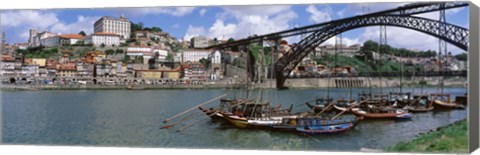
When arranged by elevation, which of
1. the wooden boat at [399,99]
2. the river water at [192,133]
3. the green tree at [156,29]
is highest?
the green tree at [156,29]

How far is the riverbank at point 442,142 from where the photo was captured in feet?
23.9

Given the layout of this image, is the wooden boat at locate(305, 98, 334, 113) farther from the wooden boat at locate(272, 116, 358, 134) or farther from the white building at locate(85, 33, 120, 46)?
the white building at locate(85, 33, 120, 46)

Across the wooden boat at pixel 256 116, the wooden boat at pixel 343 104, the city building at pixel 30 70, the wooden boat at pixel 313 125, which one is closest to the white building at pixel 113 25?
the city building at pixel 30 70

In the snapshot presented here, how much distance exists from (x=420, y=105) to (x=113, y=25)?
6922 millimetres

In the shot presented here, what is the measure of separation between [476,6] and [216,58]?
7.59m

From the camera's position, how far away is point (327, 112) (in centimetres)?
1298

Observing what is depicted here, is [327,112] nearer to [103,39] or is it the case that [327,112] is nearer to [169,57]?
[169,57]

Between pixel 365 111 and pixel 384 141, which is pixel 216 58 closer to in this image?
pixel 365 111

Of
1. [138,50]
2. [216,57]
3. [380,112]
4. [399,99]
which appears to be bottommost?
[380,112]

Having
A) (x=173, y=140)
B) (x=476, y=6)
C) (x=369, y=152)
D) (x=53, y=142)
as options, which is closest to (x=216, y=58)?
(x=173, y=140)

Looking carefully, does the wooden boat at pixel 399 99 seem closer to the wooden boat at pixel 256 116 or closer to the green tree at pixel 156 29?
the wooden boat at pixel 256 116

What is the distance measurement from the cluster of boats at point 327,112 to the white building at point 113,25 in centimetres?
221

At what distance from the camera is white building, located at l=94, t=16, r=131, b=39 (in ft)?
34.2

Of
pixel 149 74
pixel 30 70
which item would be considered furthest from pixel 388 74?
pixel 30 70
